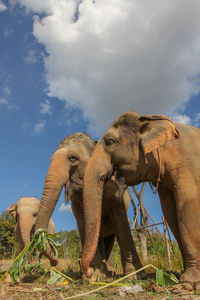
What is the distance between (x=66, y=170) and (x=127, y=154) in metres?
1.61

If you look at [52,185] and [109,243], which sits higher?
[52,185]

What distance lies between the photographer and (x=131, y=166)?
4.60m

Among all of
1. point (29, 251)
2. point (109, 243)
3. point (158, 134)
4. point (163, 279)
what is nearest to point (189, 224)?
point (163, 279)

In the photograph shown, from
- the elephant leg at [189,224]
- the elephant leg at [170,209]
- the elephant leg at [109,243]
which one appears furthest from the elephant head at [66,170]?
Answer: the elephant leg at [109,243]

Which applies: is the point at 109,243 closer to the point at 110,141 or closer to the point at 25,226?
the point at 25,226

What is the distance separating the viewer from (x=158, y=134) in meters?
4.37

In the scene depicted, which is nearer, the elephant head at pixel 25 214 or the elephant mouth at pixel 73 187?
the elephant mouth at pixel 73 187

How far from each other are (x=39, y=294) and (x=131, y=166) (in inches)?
86.6

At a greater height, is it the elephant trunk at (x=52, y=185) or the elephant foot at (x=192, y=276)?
the elephant trunk at (x=52, y=185)

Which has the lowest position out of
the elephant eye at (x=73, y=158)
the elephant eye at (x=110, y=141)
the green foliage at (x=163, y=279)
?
the green foliage at (x=163, y=279)

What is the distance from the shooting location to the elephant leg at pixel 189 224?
149 inches

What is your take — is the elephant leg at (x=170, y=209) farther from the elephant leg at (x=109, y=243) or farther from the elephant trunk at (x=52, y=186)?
the elephant leg at (x=109, y=243)

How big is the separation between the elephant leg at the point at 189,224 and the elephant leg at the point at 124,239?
4.92 ft

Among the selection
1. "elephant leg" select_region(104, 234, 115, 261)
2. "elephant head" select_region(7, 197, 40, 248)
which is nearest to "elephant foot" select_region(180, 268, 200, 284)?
"elephant head" select_region(7, 197, 40, 248)
